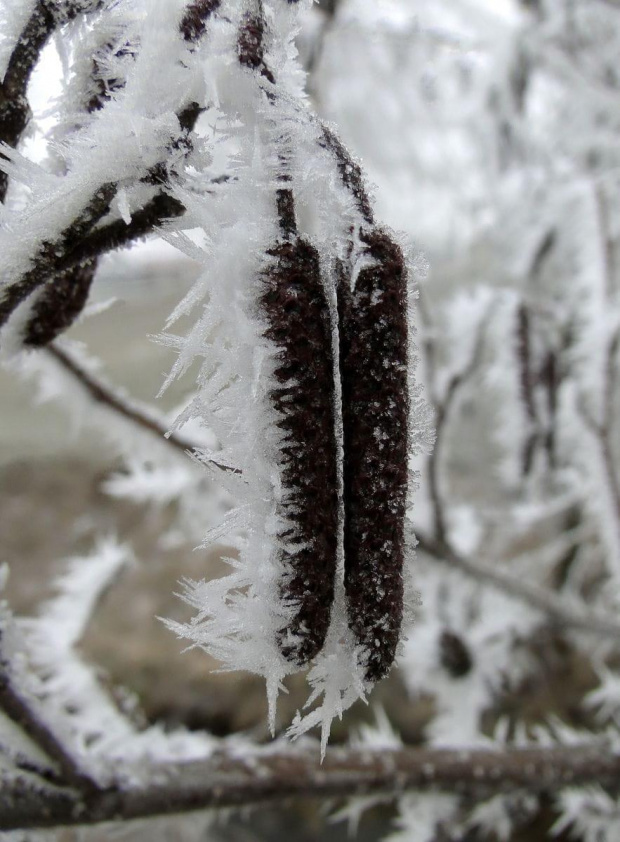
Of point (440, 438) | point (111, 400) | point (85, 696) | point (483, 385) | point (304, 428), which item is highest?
point (483, 385)

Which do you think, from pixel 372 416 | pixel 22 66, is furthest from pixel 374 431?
pixel 22 66

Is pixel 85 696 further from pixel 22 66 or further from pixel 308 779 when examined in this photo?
pixel 22 66

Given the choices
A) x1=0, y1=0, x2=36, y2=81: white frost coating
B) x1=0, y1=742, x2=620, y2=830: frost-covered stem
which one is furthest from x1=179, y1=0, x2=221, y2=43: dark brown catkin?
x1=0, y1=742, x2=620, y2=830: frost-covered stem

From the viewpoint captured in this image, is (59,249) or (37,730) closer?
(59,249)

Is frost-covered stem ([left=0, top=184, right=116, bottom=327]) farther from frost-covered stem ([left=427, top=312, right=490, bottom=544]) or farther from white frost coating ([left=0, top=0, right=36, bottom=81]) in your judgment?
frost-covered stem ([left=427, top=312, right=490, bottom=544])

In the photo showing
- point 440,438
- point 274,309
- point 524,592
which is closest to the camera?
point 274,309

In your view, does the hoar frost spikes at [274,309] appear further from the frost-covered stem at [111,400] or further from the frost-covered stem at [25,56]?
the frost-covered stem at [111,400]
